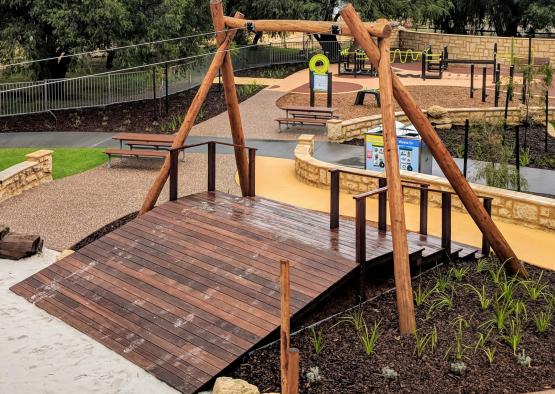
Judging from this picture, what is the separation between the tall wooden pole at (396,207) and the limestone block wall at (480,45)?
2777 cm

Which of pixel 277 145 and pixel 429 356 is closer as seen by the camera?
pixel 429 356

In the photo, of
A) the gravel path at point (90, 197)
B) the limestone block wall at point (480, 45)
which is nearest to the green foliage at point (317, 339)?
the gravel path at point (90, 197)

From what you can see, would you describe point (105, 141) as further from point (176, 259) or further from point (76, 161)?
point (176, 259)

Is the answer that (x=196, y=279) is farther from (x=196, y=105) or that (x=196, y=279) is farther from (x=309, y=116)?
(x=309, y=116)

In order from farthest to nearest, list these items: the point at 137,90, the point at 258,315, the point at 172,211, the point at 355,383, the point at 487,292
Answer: the point at 137,90 → the point at 172,211 → the point at 487,292 → the point at 258,315 → the point at 355,383

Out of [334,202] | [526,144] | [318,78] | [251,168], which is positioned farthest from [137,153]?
[526,144]

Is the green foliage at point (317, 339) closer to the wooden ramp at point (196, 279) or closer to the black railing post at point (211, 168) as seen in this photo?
the wooden ramp at point (196, 279)

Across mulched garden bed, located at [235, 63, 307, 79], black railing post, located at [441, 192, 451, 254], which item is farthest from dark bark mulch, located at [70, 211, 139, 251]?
mulched garden bed, located at [235, 63, 307, 79]

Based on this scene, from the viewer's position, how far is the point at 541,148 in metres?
19.2

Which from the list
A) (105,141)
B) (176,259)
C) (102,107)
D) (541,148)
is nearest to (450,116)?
(541,148)

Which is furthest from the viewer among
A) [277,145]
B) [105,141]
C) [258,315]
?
[105,141]

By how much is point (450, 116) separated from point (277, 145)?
490 centimetres

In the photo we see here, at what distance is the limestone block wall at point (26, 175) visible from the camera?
16047 millimetres

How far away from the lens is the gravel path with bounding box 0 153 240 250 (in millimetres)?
14473
